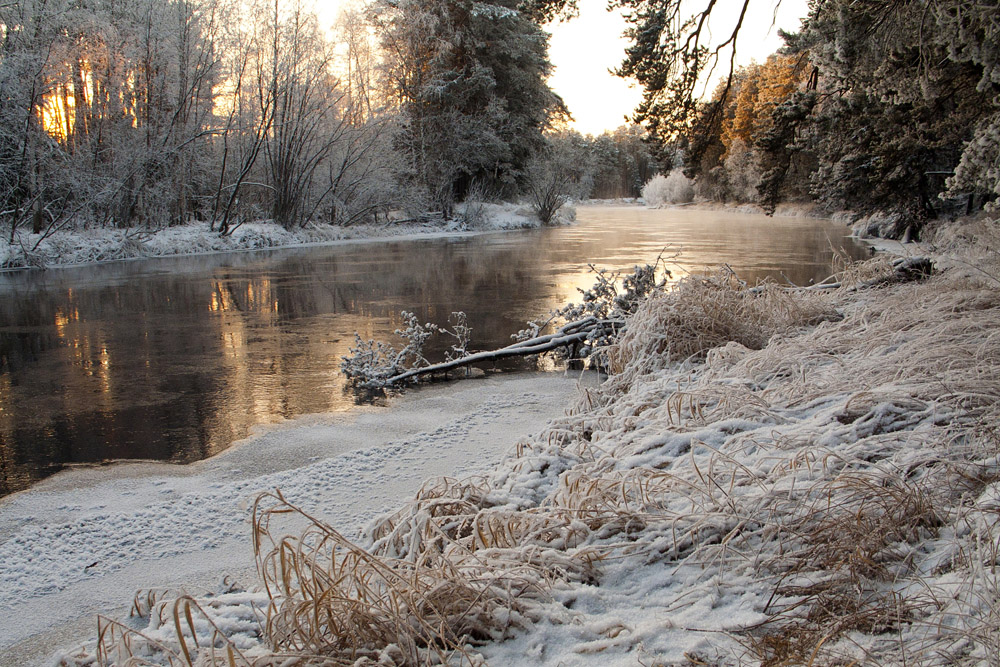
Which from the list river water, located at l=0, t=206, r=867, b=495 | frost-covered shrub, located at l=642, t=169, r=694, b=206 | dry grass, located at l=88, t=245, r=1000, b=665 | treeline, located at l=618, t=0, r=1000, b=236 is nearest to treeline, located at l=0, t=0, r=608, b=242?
treeline, located at l=618, t=0, r=1000, b=236

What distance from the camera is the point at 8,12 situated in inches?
625

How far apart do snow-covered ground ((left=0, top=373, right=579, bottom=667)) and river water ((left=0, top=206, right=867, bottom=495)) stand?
15.2 inches

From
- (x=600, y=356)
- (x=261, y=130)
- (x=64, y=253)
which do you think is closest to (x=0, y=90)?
(x=64, y=253)

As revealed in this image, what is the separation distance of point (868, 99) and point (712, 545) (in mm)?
11570

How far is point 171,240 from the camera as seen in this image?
19.7 metres

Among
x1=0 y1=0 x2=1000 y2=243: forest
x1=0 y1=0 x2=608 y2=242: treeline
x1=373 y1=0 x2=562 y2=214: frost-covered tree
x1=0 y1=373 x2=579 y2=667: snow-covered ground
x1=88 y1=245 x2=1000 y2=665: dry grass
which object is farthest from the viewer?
x1=373 y1=0 x2=562 y2=214: frost-covered tree

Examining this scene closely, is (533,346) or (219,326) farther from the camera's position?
(219,326)

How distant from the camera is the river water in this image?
5.18 meters

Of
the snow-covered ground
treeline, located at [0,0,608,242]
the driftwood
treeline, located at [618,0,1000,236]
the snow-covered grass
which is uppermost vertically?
treeline, located at [0,0,608,242]

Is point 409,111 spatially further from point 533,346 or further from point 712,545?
point 712,545

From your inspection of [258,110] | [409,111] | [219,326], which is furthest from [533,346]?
[409,111]

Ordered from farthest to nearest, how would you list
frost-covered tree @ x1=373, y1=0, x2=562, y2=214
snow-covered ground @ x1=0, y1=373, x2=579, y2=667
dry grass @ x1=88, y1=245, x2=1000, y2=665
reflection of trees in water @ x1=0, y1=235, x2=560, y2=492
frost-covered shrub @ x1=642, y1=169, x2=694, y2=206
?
frost-covered shrub @ x1=642, y1=169, x2=694, y2=206 < frost-covered tree @ x1=373, y1=0, x2=562, y2=214 < reflection of trees in water @ x1=0, y1=235, x2=560, y2=492 < snow-covered ground @ x1=0, y1=373, x2=579, y2=667 < dry grass @ x1=88, y1=245, x2=1000, y2=665

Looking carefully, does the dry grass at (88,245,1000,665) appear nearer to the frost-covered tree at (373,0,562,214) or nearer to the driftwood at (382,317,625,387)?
the driftwood at (382,317,625,387)

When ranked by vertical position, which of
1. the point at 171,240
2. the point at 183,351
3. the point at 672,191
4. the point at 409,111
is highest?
the point at 409,111
